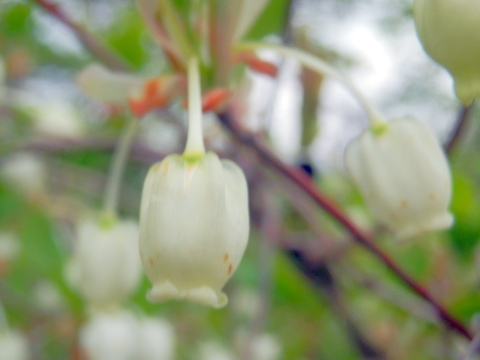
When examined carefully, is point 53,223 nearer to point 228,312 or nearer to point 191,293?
point 228,312

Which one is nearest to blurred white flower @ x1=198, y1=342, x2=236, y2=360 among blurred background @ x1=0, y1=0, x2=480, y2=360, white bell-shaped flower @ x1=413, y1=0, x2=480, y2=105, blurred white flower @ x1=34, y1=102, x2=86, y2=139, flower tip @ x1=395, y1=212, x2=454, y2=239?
blurred background @ x1=0, y1=0, x2=480, y2=360

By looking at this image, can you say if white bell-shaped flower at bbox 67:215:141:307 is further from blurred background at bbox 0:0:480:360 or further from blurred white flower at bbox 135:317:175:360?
blurred white flower at bbox 135:317:175:360

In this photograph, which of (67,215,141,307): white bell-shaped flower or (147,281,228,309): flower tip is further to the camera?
(67,215,141,307): white bell-shaped flower

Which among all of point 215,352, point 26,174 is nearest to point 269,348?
point 215,352

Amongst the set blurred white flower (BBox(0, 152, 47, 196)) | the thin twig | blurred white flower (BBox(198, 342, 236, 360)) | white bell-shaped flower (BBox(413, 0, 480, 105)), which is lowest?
blurred white flower (BBox(198, 342, 236, 360))

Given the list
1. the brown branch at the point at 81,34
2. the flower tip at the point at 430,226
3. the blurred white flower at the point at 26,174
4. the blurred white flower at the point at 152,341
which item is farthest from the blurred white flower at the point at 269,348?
the flower tip at the point at 430,226

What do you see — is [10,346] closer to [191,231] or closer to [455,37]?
[191,231]

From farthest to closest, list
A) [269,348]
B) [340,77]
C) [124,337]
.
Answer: [269,348]
[124,337]
[340,77]
